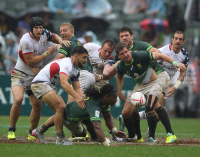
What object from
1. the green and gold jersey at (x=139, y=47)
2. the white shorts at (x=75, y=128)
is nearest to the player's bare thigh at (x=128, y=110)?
the white shorts at (x=75, y=128)

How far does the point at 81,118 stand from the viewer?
309 inches

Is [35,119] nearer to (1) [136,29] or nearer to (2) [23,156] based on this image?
(2) [23,156]

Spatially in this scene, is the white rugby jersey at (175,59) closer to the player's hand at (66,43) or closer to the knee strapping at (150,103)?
the knee strapping at (150,103)

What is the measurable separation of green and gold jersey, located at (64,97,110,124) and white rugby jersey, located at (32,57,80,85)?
563 mm

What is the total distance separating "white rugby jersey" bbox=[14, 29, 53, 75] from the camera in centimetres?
865

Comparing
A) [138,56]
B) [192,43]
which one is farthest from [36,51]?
[192,43]

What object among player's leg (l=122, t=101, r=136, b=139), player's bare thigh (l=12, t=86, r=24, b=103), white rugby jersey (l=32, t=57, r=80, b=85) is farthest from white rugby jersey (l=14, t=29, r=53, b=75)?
player's leg (l=122, t=101, r=136, b=139)

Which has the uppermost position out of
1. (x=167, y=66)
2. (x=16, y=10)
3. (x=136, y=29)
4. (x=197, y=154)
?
(x=16, y=10)

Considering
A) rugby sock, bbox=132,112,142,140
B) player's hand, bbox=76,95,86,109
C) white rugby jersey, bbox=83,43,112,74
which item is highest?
white rugby jersey, bbox=83,43,112,74

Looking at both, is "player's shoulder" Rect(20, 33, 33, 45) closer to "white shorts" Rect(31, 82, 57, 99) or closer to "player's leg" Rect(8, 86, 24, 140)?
"player's leg" Rect(8, 86, 24, 140)

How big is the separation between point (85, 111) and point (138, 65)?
60.1 inches

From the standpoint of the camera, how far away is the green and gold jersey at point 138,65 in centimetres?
828

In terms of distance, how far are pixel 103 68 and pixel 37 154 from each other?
3906 millimetres

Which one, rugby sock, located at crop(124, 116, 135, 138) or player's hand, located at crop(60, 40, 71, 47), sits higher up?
player's hand, located at crop(60, 40, 71, 47)
